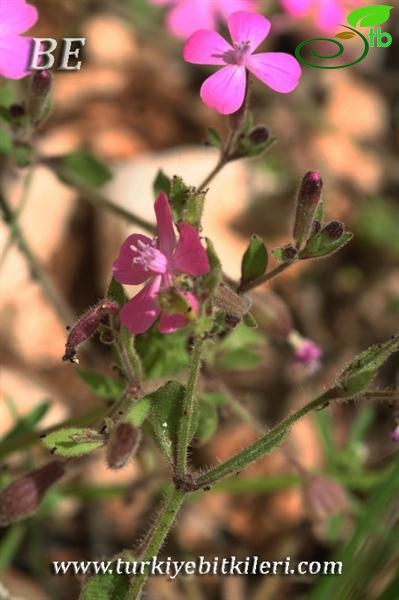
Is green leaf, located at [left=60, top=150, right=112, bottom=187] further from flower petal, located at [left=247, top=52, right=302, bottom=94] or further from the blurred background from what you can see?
flower petal, located at [left=247, top=52, right=302, bottom=94]

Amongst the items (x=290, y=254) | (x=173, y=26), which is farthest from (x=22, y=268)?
(x=290, y=254)

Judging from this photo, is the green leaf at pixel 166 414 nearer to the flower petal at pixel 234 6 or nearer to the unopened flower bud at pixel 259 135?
the unopened flower bud at pixel 259 135

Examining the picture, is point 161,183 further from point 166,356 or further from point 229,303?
point 229,303

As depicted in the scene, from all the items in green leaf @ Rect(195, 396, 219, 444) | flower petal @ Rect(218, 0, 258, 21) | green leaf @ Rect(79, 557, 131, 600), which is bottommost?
green leaf @ Rect(79, 557, 131, 600)

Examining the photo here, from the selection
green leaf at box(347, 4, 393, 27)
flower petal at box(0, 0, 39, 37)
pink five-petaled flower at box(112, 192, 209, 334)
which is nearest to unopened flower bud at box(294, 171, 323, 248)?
pink five-petaled flower at box(112, 192, 209, 334)

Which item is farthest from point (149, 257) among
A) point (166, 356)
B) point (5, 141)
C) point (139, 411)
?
point (5, 141)
